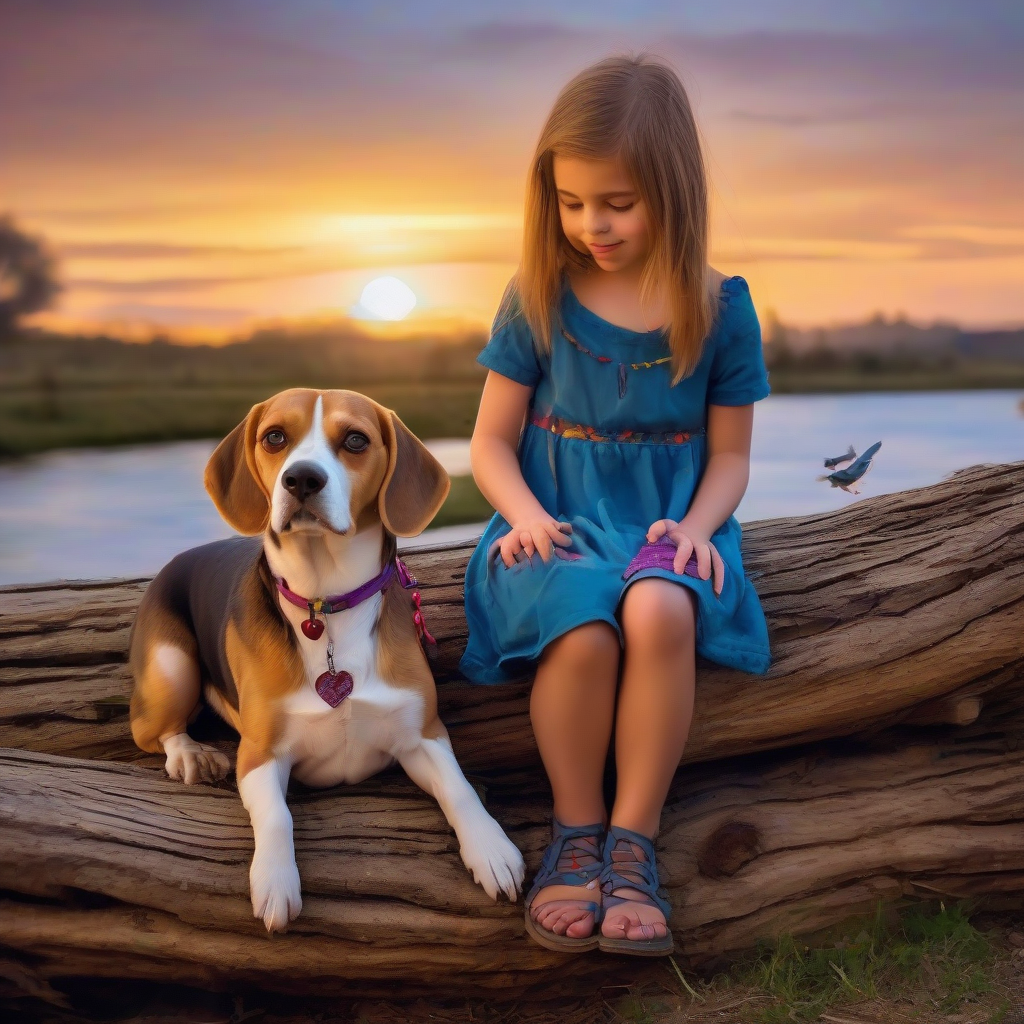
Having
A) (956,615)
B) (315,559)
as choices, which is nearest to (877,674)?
(956,615)

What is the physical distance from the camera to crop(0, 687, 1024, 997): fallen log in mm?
2271

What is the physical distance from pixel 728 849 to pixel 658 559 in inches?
28.6

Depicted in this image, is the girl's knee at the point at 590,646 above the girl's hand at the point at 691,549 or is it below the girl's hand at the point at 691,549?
below

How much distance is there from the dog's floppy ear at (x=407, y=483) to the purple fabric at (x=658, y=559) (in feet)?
1.53

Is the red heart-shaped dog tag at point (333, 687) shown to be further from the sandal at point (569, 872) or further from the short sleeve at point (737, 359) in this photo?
the short sleeve at point (737, 359)

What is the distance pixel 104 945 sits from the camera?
7.38ft

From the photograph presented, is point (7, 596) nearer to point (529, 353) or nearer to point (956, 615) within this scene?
point (529, 353)

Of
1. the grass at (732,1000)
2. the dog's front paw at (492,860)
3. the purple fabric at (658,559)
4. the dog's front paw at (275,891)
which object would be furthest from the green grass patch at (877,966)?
the dog's front paw at (275,891)

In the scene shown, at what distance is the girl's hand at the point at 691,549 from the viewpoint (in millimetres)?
2488

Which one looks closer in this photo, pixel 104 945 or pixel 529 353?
pixel 104 945

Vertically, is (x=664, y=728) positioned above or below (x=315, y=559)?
below

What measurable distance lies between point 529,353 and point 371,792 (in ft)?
3.88

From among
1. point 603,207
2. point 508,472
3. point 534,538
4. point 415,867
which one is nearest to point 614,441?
point 508,472

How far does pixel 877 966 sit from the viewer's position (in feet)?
8.27
